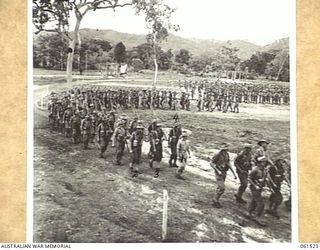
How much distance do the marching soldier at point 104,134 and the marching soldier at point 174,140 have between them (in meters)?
0.52

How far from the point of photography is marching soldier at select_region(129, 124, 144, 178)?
385 centimetres

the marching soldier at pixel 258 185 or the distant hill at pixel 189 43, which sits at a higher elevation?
the distant hill at pixel 189 43

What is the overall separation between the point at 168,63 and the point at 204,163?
91 centimetres

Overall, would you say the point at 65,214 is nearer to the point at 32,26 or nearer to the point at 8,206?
the point at 8,206

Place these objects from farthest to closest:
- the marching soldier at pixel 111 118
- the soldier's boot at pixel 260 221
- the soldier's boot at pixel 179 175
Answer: the marching soldier at pixel 111 118 < the soldier's boot at pixel 179 175 < the soldier's boot at pixel 260 221

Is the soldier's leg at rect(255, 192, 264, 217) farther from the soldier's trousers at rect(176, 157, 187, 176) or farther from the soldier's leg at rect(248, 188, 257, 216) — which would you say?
the soldier's trousers at rect(176, 157, 187, 176)

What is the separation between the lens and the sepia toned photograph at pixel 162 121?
12.3 feet

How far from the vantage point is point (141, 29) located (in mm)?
3893

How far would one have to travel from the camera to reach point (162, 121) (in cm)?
394

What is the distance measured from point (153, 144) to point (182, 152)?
0.84ft

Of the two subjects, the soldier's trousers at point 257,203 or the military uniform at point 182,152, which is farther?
the military uniform at point 182,152

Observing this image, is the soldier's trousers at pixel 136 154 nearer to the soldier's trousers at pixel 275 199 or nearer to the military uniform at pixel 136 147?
the military uniform at pixel 136 147

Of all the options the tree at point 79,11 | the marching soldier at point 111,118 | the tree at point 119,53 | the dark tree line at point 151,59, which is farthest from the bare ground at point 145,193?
the tree at point 79,11

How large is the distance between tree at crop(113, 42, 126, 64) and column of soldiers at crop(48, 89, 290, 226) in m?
0.36
